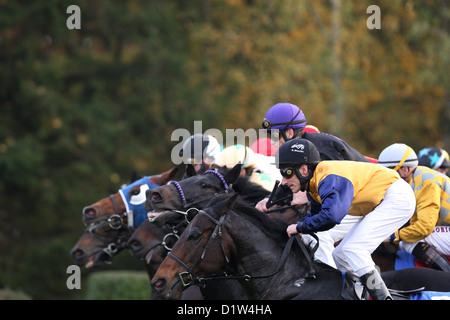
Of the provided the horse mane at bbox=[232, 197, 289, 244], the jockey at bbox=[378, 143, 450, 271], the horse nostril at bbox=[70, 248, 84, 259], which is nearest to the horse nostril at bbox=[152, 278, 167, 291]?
the horse mane at bbox=[232, 197, 289, 244]

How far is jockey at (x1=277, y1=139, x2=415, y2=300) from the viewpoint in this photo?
438 cm

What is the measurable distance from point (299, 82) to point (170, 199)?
1484 centimetres

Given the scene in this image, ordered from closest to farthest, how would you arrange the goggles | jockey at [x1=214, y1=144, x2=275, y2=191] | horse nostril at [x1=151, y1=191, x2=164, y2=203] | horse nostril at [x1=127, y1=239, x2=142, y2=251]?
1. the goggles
2. horse nostril at [x1=151, y1=191, x2=164, y2=203]
3. horse nostril at [x1=127, y1=239, x2=142, y2=251]
4. jockey at [x1=214, y1=144, x2=275, y2=191]

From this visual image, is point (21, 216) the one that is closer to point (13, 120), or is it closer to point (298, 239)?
point (13, 120)

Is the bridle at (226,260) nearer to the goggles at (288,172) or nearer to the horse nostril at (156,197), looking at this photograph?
the goggles at (288,172)

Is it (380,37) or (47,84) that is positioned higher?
(380,37)

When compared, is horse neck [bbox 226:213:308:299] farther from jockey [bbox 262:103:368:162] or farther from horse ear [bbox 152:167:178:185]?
horse ear [bbox 152:167:178:185]

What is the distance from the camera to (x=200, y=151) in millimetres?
7020

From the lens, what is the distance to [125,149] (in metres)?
18.5

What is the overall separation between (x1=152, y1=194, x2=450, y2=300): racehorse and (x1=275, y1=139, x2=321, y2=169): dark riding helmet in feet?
1.53

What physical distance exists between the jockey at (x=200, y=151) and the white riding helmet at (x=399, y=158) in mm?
1984

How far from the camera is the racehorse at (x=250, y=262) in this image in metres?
4.52

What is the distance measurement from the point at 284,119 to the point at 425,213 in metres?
1.51
